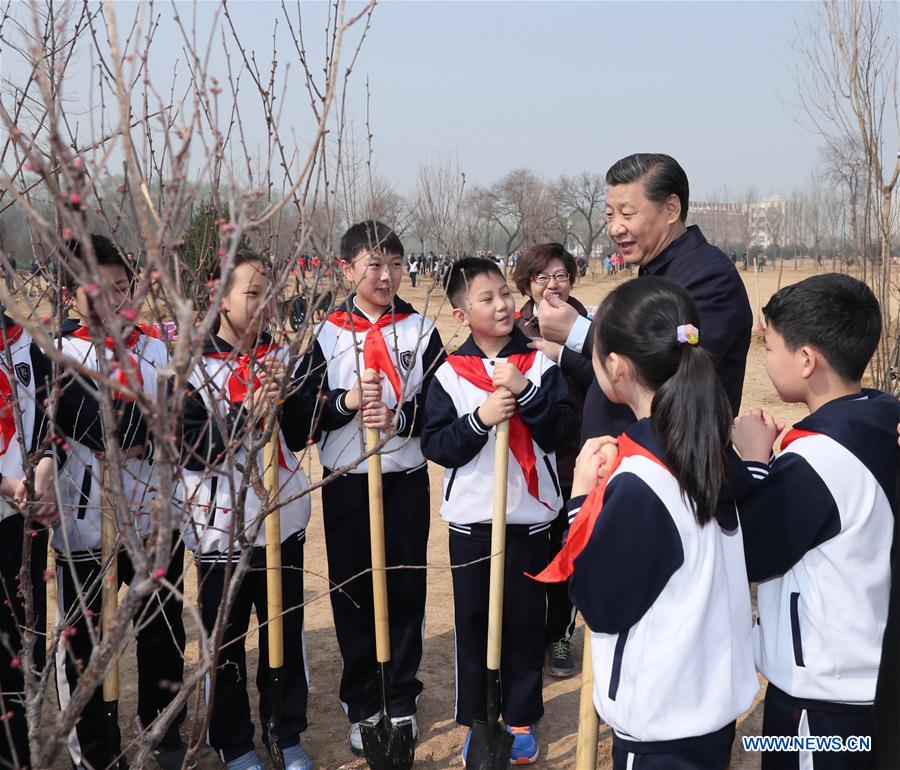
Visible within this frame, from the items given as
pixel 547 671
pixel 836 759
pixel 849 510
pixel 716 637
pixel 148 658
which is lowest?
pixel 547 671

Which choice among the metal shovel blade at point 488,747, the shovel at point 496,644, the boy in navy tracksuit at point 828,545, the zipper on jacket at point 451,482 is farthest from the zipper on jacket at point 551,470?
the boy in navy tracksuit at point 828,545

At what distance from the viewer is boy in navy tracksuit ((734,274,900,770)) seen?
7.12 ft

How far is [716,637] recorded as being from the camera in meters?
2.04

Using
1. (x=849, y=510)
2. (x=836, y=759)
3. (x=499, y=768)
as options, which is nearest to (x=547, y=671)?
(x=499, y=768)

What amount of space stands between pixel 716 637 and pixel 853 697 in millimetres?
473

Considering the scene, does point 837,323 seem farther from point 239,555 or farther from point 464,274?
point 239,555

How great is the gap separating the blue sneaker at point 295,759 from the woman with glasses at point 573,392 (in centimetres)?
140

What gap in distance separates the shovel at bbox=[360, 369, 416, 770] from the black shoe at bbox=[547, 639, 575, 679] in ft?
3.49

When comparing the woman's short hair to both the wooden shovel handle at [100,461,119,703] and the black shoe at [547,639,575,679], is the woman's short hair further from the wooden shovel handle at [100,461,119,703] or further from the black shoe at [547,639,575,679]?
the wooden shovel handle at [100,461,119,703]

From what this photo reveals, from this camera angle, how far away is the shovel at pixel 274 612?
3088 mm

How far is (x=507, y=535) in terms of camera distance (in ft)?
10.9

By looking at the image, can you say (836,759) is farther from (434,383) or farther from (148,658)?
(148,658)

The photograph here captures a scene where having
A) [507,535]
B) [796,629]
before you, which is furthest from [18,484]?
[796,629]

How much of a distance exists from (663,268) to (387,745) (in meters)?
2.08
